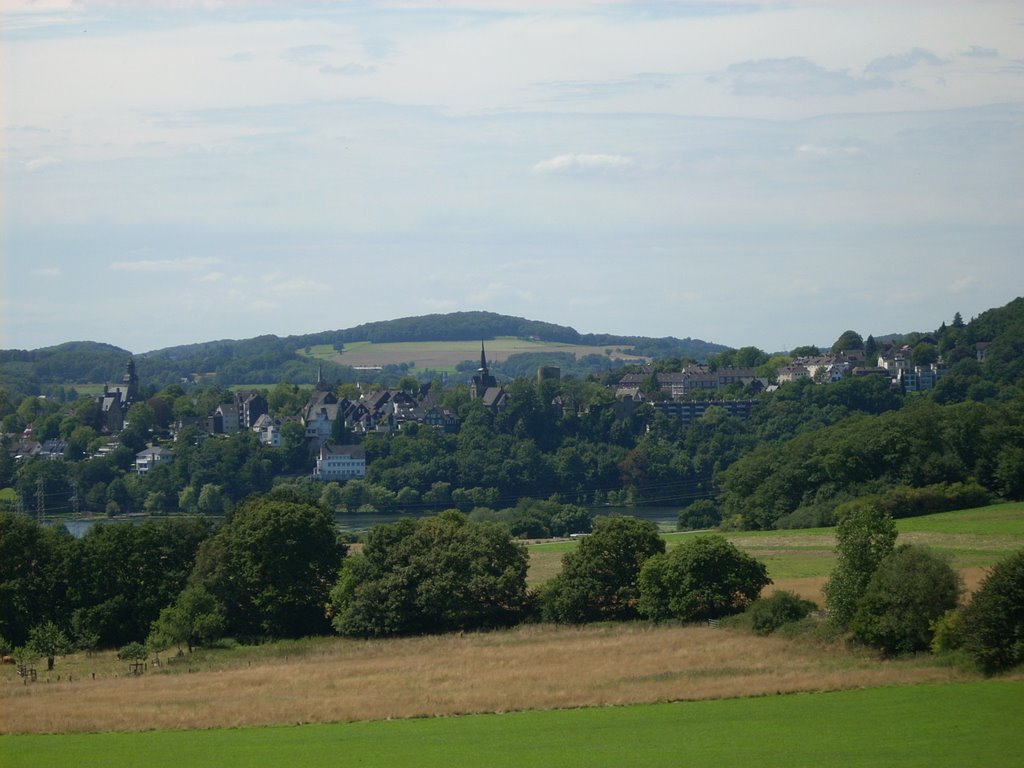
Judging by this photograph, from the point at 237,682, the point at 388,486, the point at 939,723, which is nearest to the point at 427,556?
the point at 237,682

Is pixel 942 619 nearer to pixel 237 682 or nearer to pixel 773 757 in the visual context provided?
pixel 773 757

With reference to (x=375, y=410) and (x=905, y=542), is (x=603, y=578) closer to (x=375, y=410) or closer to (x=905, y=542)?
(x=905, y=542)

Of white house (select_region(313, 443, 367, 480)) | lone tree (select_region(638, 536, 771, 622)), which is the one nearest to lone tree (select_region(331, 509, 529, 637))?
A: lone tree (select_region(638, 536, 771, 622))

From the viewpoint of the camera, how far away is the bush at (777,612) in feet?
134

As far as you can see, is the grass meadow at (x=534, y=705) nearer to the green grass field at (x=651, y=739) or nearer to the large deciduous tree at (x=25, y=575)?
the green grass field at (x=651, y=739)

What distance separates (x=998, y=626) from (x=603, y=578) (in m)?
16.1

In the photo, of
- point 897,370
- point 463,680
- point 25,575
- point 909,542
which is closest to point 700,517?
point 909,542

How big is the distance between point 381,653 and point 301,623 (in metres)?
7.29

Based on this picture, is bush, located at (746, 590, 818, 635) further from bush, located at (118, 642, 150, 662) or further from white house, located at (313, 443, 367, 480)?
white house, located at (313, 443, 367, 480)

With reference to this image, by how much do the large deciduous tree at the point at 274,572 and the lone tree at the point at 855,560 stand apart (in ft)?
62.0

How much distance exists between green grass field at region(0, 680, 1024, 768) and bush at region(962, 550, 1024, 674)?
1.29m

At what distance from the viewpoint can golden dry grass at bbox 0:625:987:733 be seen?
3356 cm

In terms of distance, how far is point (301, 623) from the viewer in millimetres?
50531

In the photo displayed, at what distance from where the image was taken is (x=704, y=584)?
44656 mm
